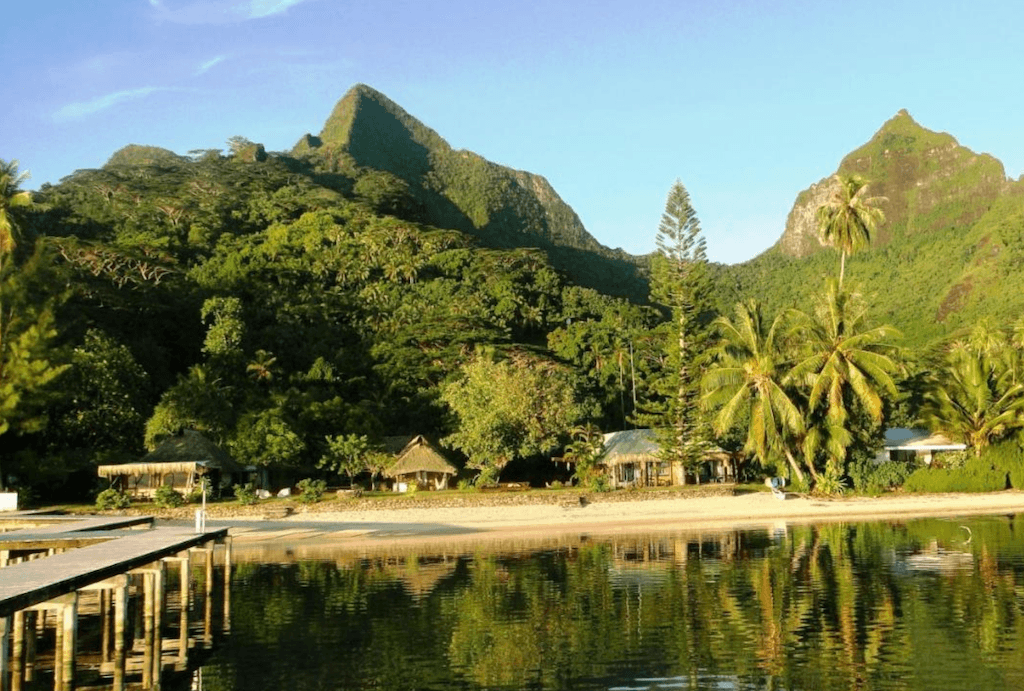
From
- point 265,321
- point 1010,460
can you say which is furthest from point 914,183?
point 265,321

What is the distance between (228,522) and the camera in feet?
107

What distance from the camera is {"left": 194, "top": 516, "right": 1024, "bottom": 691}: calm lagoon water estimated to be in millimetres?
11102

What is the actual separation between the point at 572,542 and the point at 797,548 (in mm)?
6607

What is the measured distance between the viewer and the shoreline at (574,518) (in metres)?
30.1

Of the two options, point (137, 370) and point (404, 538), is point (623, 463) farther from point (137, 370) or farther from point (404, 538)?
point (137, 370)

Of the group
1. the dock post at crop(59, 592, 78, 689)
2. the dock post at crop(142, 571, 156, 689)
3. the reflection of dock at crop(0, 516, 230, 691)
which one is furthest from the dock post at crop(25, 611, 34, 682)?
the dock post at crop(59, 592, 78, 689)

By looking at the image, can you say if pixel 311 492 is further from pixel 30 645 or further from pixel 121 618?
pixel 121 618

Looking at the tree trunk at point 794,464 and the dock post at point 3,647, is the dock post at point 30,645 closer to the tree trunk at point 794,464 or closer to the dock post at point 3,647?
the dock post at point 3,647

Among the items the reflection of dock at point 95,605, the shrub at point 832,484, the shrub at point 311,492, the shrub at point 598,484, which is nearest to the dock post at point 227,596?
the reflection of dock at point 95,605

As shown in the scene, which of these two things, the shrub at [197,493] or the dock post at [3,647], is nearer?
the dock post at [3,647]

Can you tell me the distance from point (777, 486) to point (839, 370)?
5288 mm

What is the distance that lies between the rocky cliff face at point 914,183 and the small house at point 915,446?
53895 millimetres

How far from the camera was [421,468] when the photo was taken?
39.8 m

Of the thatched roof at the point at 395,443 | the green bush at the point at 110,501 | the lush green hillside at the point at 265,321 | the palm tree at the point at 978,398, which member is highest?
the lush green hillside at the point at 265,321
